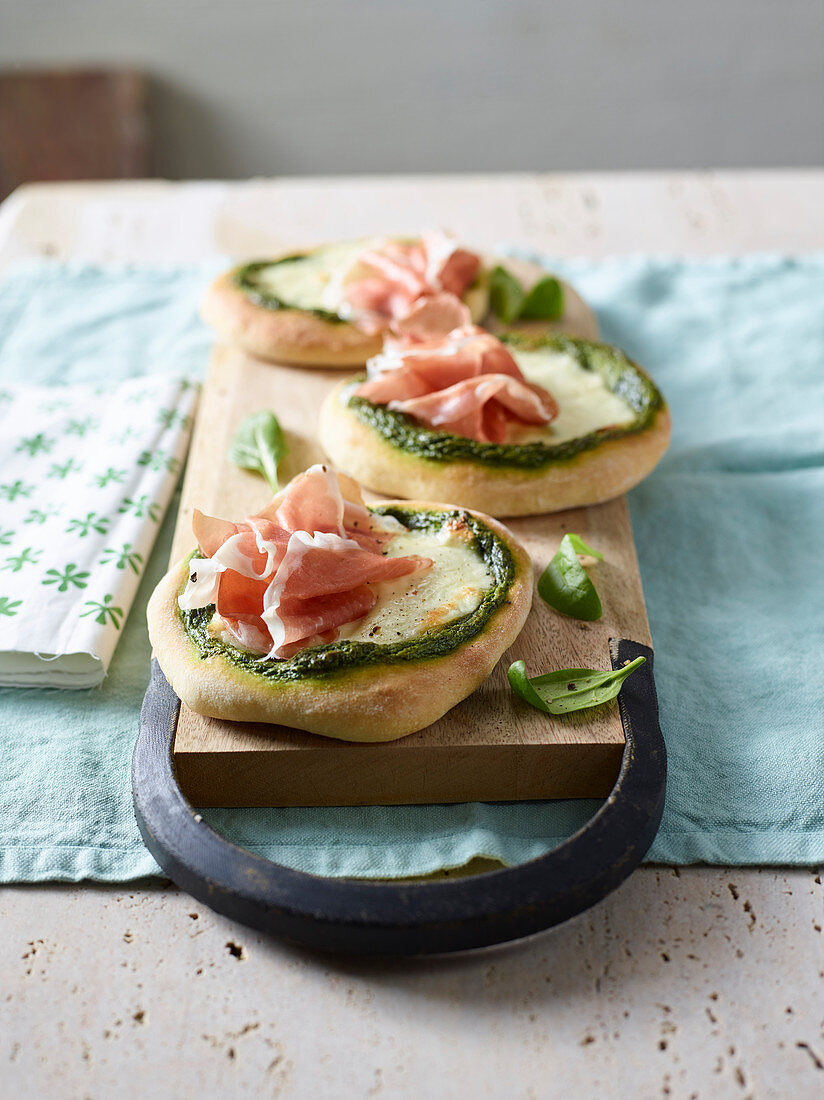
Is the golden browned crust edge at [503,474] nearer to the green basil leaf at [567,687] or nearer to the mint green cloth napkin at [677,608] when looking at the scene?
the mint green cloth napkin at [677,608]

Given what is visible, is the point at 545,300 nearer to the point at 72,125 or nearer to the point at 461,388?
the point at 461,388

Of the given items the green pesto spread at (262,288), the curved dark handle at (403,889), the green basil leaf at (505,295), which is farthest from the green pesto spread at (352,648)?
the green basil leaf at (505,295)

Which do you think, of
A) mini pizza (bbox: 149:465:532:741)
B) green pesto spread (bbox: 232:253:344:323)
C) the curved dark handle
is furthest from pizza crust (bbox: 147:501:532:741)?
green pesto spread (bbox: 232:253:344:323)

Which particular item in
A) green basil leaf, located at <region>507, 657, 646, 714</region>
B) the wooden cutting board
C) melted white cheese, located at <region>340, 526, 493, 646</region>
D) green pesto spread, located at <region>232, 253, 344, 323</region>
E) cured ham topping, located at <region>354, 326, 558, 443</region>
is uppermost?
cured ham topping, located at <region>354, 326, 558, 443</region>

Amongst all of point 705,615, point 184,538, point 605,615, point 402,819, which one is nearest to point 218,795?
point 402,819

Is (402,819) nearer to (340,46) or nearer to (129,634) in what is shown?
(129,634)

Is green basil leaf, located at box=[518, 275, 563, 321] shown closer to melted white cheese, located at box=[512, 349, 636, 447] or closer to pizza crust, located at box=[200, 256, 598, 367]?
pizza crust, located at box=[200, 256, 598, 367]
